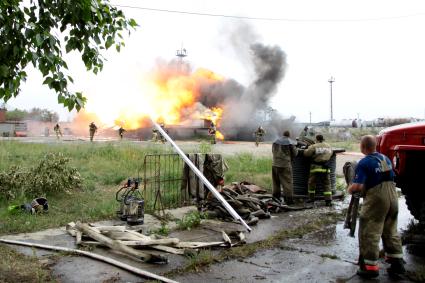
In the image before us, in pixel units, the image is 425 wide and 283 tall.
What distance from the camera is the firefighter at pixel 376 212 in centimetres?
511

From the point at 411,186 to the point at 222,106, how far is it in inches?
1476

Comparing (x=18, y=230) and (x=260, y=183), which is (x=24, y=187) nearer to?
(x=18, y=230)

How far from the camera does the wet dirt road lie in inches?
199

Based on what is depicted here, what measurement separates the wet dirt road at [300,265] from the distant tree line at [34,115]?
67156mm

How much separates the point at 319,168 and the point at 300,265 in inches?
184

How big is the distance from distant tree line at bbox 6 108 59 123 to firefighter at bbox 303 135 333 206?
64243 mm

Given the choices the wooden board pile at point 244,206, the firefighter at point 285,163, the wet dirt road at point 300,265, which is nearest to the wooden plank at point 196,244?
the wet dirt road at point 300,265

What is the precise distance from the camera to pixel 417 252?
20.3 feet

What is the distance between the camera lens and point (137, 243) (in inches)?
228

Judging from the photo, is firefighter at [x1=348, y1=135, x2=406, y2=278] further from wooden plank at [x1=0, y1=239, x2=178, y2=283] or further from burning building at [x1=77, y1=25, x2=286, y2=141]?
burning building at [x1=77, y1=25, x2=286, y2=141]

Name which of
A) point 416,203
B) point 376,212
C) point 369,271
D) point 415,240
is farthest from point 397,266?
point 416,203

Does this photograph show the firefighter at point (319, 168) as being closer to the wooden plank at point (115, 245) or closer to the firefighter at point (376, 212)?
the firefighter at point (376, 212)

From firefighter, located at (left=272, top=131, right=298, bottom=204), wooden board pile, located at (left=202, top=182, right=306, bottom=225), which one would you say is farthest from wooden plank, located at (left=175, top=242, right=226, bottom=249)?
firefighter, located at (left=272, top=131, right=298, bottom=204)

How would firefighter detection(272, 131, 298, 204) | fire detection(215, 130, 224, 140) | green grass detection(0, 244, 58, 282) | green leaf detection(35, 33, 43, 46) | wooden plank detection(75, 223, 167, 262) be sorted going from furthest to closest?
fire detection(215, 130, 224, 140), firefighter detection(272, 131, 298, 204), wooden plank detection(75, 223, 167, 262), green grass detection(0, 244, 58, 282), green leaf detection(35, 33, 43, 46)
